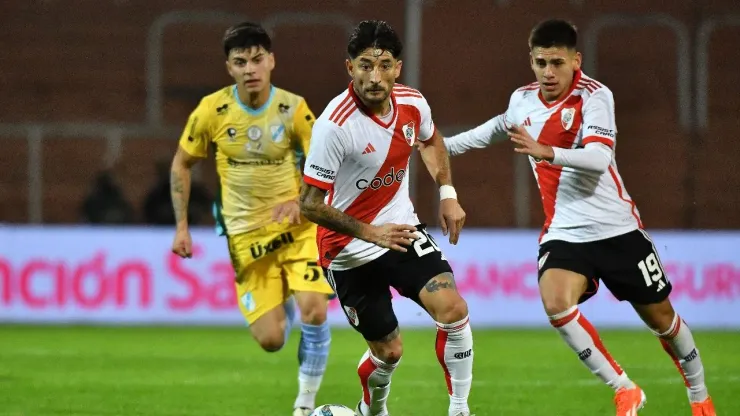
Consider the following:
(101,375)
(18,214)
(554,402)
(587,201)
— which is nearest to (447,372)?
(587,201)

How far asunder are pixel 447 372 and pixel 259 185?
91.5 inches

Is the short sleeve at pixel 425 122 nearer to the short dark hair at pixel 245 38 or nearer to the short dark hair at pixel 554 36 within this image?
the short dark hair at pixel 554 36

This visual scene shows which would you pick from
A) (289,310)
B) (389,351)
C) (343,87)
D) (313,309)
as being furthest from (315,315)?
(343,87)

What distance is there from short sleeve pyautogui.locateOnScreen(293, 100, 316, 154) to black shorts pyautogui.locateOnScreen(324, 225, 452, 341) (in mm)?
1628

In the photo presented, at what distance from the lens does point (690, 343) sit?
691 cm

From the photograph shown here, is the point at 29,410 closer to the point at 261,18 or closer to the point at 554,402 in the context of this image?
the point at 554,402

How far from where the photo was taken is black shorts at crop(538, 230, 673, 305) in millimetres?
6812

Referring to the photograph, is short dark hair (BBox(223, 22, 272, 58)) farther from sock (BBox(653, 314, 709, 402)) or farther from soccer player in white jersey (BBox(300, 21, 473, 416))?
sock (BBox(653, 314, 709, 402))

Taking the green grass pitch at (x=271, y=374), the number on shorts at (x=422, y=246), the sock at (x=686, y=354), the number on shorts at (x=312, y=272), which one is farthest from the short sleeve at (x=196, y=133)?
the sock at (x=686, y=354)

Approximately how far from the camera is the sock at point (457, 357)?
6277mm

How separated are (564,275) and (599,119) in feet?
2.87

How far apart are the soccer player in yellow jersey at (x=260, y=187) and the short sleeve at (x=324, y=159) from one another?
1746 millimetres

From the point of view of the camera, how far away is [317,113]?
57.7 ft

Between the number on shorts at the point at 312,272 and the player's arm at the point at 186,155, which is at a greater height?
the player's arm at the point at 186,155
